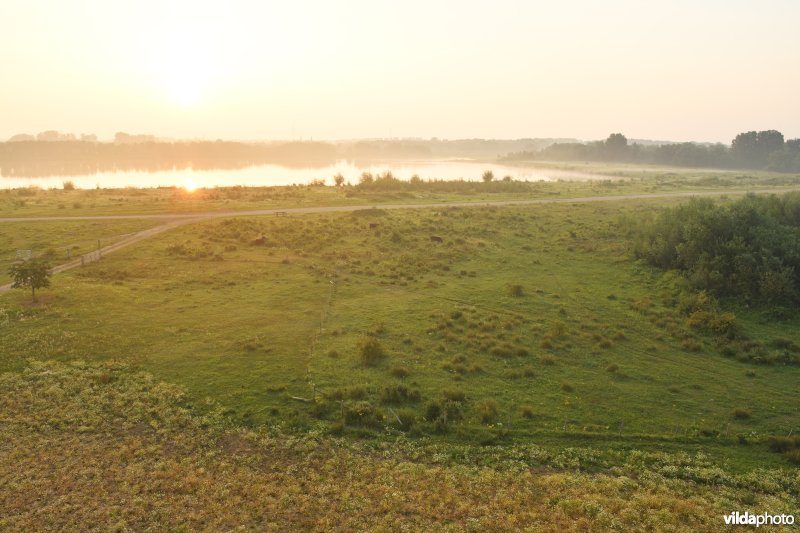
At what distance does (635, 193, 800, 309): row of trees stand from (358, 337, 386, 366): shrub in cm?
2934

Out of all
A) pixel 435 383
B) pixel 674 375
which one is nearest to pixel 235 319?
pixel 435 383

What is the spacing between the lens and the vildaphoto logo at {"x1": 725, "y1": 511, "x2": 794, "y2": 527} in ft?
54.5

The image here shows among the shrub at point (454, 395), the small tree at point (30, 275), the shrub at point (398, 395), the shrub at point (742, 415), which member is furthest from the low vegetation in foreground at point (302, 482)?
the small tree at point (30, 275)

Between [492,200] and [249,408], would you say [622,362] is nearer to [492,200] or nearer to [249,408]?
[249,408]

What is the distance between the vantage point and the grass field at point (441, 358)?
20234mm

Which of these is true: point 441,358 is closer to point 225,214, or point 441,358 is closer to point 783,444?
point 783,444

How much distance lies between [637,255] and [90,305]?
5035 cm

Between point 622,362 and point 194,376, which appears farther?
point 622,362

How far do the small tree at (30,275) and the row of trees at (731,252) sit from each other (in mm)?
50525

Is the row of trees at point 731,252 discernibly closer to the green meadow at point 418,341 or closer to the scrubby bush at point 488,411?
the green meadow at point 418,341

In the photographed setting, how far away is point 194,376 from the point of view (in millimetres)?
25781

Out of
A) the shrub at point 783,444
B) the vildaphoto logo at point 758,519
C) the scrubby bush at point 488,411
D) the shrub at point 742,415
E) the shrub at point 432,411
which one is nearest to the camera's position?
the vildaphoto logo at point 758,519

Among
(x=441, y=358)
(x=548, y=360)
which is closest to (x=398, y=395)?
(x=441, y=358)

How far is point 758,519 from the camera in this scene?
55.1ft
